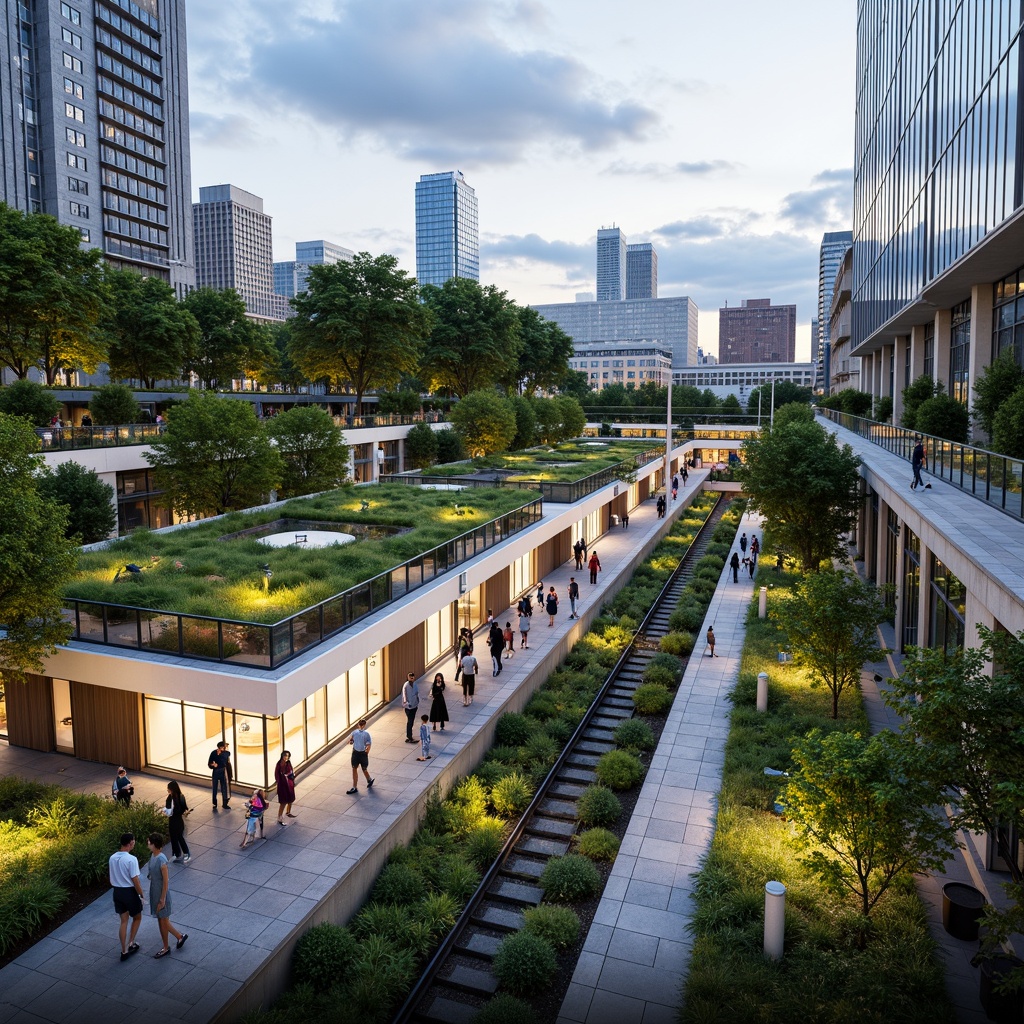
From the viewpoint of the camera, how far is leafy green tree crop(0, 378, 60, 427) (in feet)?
94.9

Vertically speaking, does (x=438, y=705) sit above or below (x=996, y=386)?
below

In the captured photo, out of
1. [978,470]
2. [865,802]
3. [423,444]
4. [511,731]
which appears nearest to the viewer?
[865,802]

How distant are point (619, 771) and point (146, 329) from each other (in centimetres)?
4380

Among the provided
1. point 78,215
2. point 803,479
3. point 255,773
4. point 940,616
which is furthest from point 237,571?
point 78,215

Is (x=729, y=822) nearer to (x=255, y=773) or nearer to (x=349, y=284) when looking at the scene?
(x=255, y=773)

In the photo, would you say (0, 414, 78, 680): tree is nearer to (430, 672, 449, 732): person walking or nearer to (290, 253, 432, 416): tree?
(430, 672, 449, 732): person walking

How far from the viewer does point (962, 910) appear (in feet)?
36.0

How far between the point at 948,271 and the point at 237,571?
25.1m

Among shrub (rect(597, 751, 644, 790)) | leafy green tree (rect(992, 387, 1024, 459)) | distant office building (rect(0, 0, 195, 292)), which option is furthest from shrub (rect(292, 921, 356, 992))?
distant office building (rect(0, 0, 195, 292))

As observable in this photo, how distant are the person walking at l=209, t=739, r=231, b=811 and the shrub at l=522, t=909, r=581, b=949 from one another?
19.9 ft

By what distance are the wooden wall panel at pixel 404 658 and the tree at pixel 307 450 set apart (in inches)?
653

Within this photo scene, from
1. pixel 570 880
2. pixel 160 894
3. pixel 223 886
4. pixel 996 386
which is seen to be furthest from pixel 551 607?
pixel 160 894

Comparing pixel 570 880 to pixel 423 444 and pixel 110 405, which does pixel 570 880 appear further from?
pixel 423 444

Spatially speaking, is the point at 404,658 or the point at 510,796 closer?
the point at 510,796
